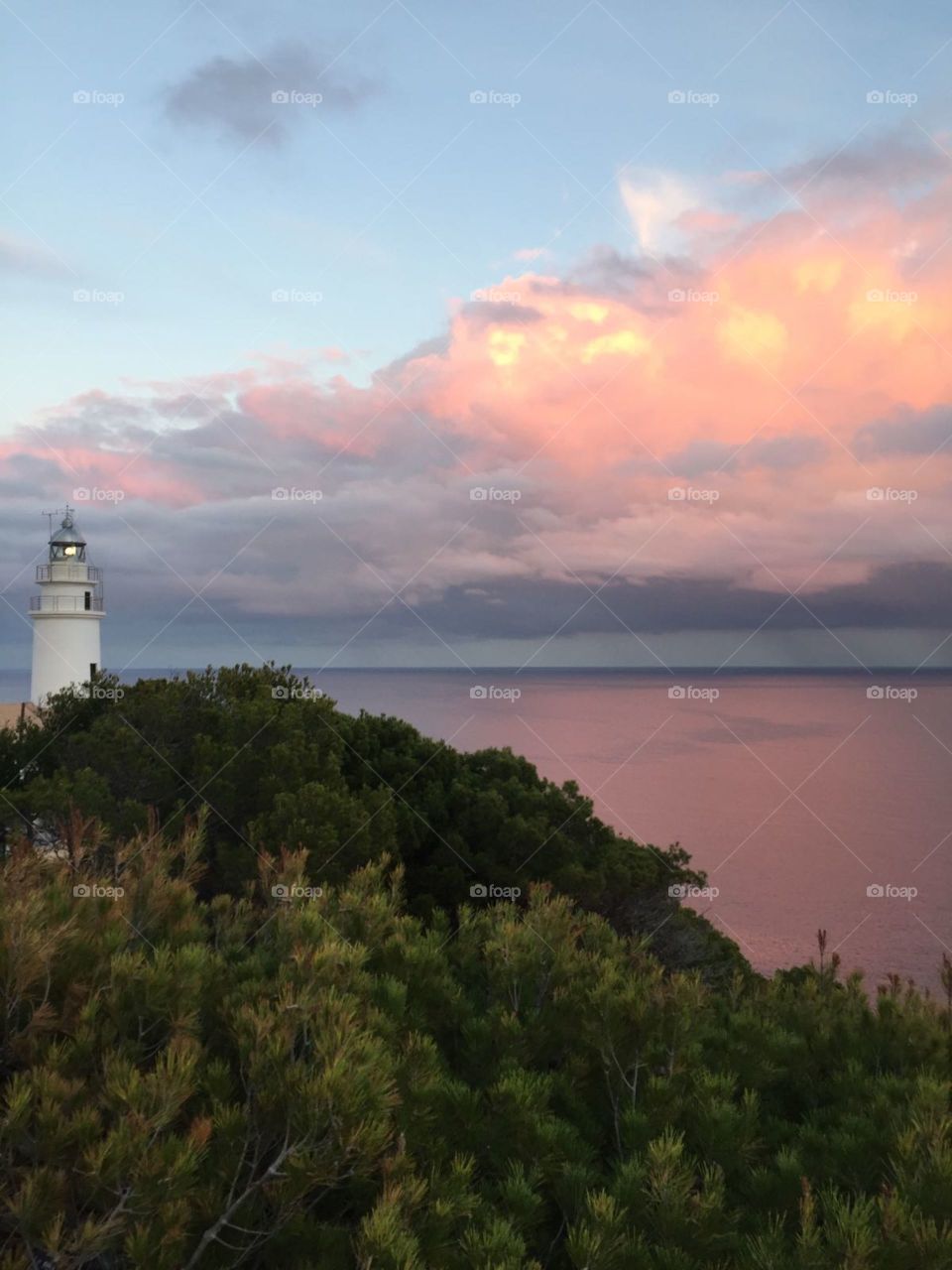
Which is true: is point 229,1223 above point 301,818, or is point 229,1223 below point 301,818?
below

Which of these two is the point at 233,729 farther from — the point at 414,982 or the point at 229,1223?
the point at 229,1223

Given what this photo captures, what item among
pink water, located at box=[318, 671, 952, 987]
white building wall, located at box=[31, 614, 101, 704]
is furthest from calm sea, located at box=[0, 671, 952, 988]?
white building wall, located at box=[31, 614, 101, 704]

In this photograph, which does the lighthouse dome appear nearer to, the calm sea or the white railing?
the white railing

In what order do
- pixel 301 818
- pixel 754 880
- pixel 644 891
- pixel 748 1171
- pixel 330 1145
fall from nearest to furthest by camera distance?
pixel 330 1145 → pixel 748 1171 → pixel 301 818 → pixel 644 891 → pixel 754 880

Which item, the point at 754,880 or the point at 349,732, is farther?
the point at 754,880

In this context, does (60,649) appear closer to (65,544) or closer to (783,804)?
(65,544)

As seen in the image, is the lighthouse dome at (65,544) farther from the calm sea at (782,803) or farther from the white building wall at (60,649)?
the calm sea at (782,803)

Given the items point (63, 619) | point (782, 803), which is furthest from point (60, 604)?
point (782, 803)

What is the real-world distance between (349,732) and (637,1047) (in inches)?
658

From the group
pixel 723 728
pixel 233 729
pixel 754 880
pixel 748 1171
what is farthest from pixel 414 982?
pixel 723 728

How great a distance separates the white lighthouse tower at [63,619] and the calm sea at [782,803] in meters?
14.2

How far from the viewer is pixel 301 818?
16594mm

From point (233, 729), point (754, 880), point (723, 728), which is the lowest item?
point (754, 880)

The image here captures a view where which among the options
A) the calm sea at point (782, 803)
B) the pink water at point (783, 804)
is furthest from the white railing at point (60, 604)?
the pink water at point (783, 804)
